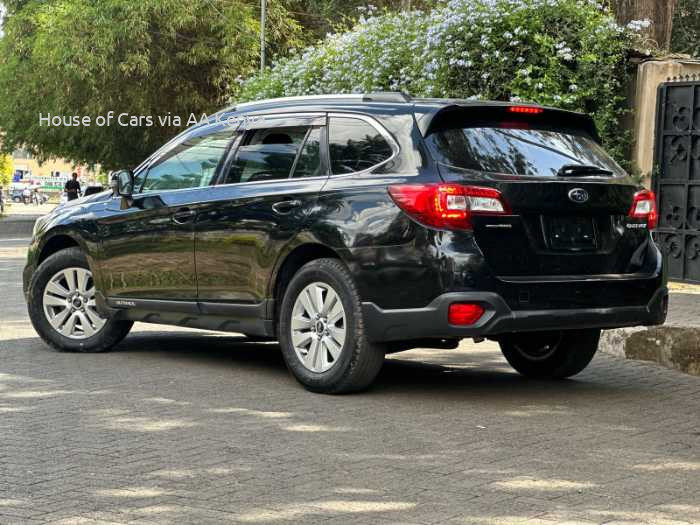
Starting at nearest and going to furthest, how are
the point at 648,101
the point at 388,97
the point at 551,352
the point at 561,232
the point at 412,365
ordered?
the point at 561,232
the point at 388,97
the point at 551,352
the point at 412,365
the point at 648,101

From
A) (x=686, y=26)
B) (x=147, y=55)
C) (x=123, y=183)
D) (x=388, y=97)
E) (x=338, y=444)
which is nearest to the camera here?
(x=338, y=444)

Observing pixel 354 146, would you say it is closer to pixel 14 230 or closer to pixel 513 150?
pixel 513 150

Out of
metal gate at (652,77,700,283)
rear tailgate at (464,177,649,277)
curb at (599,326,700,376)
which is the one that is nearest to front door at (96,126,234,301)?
rear tailgate at (464,177,649,277)

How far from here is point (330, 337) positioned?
8141 mm

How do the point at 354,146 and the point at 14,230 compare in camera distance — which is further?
the point at 14,230

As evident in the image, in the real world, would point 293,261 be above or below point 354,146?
below


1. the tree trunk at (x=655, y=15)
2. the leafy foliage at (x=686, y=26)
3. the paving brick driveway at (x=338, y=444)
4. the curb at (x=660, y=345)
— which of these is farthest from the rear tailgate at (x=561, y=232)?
the leafy foliage at (x=686, y=26)

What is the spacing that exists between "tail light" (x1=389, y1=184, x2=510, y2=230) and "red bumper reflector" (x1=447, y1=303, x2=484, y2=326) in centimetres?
44

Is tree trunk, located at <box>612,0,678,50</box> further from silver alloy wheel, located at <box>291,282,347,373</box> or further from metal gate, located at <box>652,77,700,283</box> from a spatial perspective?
silver alloy wheel, located at <box>291,282,347,373</box>

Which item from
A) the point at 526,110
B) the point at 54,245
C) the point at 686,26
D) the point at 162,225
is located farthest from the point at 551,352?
the point at 686,26

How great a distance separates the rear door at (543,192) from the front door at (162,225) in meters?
2.03

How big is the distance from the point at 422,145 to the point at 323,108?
3.48ft

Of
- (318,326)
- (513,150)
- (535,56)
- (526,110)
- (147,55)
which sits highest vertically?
(147,55)

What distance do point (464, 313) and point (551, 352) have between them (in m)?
1.77
